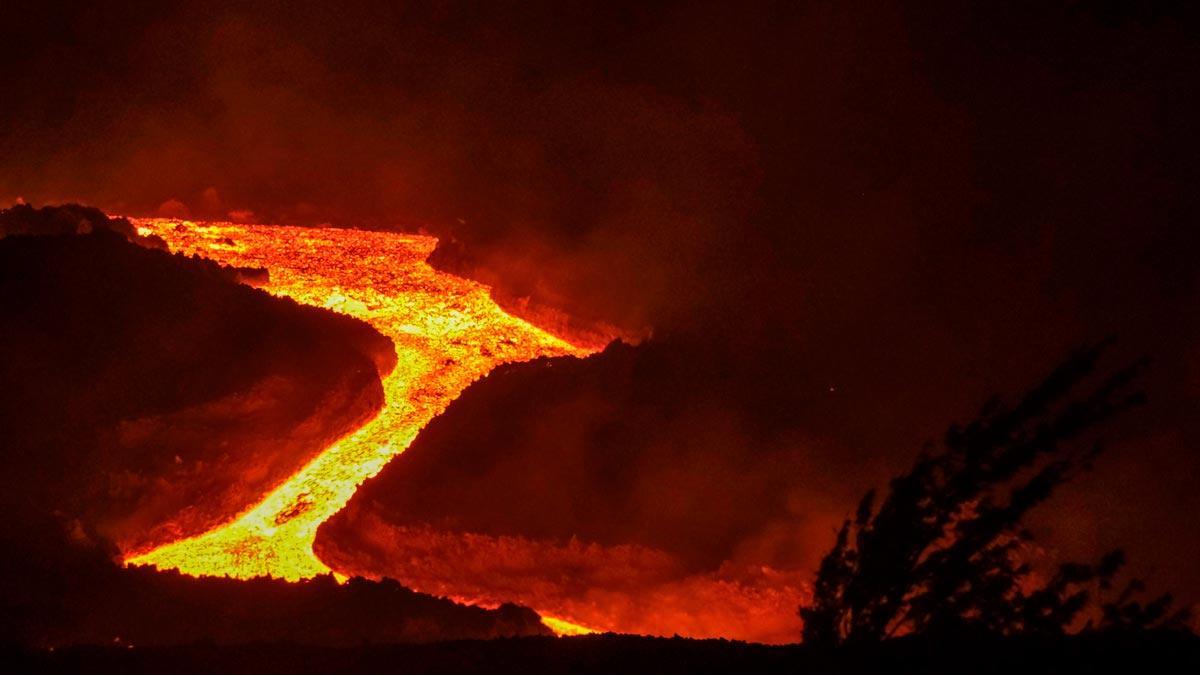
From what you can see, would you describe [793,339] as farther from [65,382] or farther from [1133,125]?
[65,382]

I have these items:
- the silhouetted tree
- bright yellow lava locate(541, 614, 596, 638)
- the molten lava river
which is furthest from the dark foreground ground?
the molten lava river

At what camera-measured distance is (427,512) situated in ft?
29.2

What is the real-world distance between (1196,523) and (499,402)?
6.61m

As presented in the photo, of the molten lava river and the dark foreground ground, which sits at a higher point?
the molten lava river

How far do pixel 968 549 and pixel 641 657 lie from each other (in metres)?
1.33

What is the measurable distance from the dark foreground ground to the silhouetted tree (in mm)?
325

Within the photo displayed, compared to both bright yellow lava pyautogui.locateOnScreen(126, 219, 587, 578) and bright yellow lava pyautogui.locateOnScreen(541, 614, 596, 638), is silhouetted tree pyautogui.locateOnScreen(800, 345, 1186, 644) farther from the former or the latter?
bright yellow lava pyautogui.locateOnScreen(126, 219, 587, 578)

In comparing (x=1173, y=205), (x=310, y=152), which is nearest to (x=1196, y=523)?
(x=1173, y=205)

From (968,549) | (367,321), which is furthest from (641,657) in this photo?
(367,321)

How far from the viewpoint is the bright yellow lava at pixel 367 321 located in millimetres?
8398

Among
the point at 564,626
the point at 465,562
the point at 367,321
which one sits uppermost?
the point at 367,321

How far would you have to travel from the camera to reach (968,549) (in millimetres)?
3889

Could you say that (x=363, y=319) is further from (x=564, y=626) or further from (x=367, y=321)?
(x=564, y=626)

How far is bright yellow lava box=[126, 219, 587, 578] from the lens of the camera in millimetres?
8398
